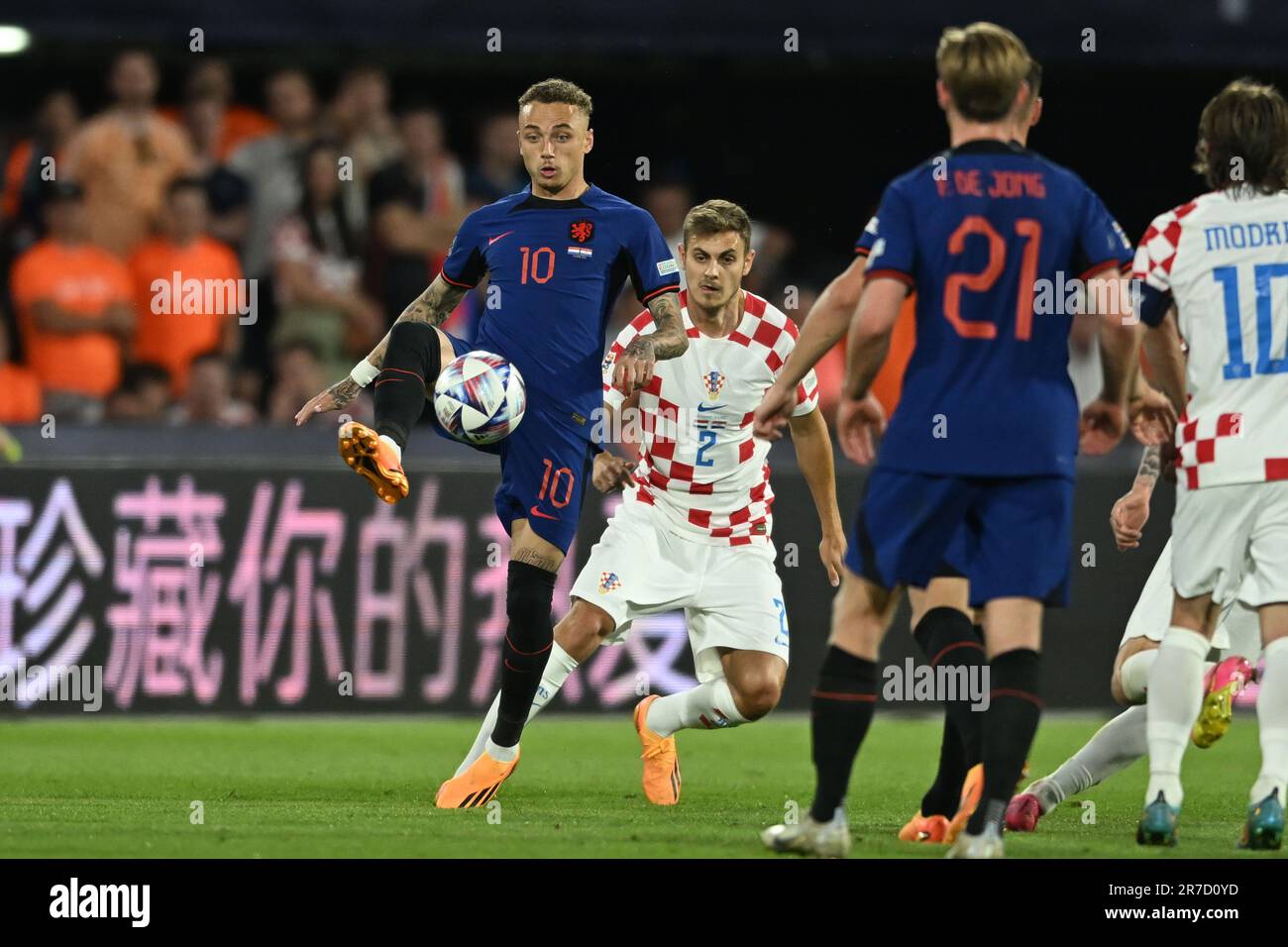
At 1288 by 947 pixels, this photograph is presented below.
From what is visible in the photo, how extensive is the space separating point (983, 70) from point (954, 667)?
1.79 metres

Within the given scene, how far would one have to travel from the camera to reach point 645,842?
226 inches

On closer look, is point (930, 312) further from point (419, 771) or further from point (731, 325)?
point (419, 771)

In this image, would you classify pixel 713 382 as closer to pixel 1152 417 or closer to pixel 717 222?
pixel 717 222

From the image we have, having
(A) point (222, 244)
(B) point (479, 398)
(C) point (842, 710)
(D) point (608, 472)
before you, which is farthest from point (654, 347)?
(A) point (222, 244)

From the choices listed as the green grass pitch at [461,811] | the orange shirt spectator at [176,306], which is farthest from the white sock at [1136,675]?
the orange shirt spectator at [176,306]

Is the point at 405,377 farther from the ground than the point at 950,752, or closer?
farther from the ground

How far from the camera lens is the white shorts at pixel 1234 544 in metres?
5.70

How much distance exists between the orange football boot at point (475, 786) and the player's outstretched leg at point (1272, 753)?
2.63 m

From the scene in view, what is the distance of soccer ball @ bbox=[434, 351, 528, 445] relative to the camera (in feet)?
22.0

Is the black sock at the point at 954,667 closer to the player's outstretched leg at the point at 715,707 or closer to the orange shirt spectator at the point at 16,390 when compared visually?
the player's outstretched leg at the point at 715,707

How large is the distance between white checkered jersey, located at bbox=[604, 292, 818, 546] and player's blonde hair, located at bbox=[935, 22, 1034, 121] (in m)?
2.47

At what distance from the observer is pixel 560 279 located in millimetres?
7102

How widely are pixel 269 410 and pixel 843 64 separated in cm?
499

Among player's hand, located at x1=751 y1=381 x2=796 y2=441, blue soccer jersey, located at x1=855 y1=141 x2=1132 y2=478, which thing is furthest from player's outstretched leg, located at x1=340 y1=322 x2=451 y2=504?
blue soccer jersey, located at x1=855 y1=141 x2=1132 y2=478
